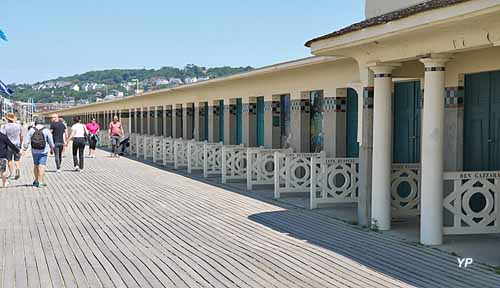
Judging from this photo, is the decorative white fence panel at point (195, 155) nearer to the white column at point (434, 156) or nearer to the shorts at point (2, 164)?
the shorts at point (2, 164)

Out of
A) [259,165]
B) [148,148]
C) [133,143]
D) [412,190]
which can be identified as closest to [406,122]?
[412,190]

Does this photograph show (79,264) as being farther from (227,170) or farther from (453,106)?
(227,170)

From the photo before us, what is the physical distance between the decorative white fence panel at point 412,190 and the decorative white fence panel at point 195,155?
9503 millimetres

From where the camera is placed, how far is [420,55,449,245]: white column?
8039 millimetres

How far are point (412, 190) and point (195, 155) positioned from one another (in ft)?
33.0

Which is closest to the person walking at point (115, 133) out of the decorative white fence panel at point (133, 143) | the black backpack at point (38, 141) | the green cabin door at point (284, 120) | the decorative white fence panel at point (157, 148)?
the decorative white fence panel at point (133, 143)

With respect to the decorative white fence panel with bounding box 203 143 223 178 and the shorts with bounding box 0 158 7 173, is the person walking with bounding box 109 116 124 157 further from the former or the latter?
the shorts with bounding box 0 158 7 173

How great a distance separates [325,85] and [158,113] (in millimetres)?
17610

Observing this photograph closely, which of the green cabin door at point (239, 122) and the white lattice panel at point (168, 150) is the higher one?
the green cabin door at point (239, 122)

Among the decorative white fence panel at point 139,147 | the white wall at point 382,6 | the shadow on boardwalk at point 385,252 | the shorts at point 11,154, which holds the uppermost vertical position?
the white wall at point 382,6

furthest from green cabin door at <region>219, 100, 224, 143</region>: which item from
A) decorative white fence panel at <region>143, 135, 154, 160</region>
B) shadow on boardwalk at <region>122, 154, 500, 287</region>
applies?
shadow on boardwalk at <region>122, 154, 500, 287</region>

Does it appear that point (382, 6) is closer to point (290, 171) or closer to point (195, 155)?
point (290, 171)

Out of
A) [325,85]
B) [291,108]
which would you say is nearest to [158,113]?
[291,108]

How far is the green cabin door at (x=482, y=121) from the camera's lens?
30.5ft
